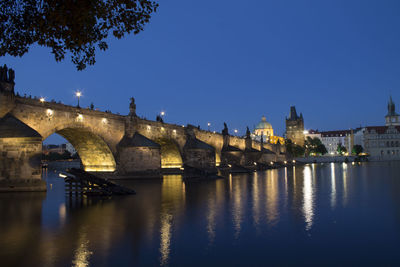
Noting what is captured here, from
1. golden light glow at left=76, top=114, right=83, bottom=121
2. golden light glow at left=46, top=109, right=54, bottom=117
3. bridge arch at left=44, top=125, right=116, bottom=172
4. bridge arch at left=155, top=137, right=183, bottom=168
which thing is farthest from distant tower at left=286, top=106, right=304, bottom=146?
golden light glow at left=46, top=109, right=54, bottom=117

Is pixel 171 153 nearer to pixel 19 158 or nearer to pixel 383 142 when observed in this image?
pixel 19 158

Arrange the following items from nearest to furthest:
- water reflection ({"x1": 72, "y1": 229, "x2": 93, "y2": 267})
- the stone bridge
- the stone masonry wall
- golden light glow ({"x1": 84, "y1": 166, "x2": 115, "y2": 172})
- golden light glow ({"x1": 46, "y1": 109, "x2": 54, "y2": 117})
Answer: water reflection ({"x1": 72, "y1": 229, "x2": 93, "y2": 267}) → the stone masonry wall → the stone bridge → golden light glow ({"x1": 46, "y1": 109, "x2": 54, "y2": 117}) → golden light glow ({"x1": 84, "y1": 166, "x2": 115, "y2": 172})

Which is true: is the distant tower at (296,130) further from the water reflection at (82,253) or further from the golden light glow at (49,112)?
the water reflection at (82,253)

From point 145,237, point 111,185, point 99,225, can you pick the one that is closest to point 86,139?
point 111,185

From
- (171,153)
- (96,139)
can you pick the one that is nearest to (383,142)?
(171,153)

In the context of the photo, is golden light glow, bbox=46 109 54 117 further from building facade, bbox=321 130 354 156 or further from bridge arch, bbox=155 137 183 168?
building facade, bbox=321 130 354 156

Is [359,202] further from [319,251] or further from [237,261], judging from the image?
[237,261]

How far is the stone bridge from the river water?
5.80 m

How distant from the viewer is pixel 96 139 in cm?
3519

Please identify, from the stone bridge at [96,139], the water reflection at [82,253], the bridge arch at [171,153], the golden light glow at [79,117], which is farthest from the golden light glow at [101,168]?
the water reflection at [82,253]

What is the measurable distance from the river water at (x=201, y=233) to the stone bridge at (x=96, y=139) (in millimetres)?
5802

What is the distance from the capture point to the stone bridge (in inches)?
858

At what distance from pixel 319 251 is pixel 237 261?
2252 mm

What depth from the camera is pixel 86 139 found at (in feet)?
117
